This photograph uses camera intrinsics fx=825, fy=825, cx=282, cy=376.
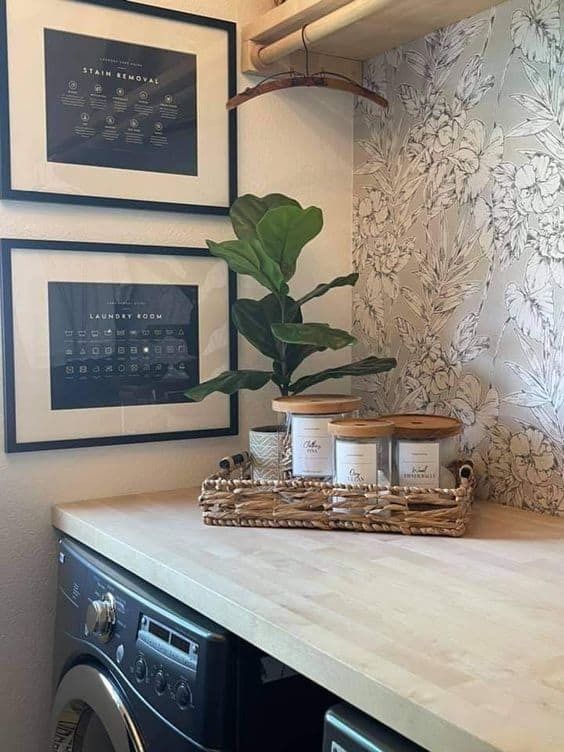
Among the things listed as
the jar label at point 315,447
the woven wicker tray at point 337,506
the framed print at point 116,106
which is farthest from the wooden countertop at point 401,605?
the framed print at point 116,106

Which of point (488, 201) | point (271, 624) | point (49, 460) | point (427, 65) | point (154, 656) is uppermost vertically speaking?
point (427, 65)

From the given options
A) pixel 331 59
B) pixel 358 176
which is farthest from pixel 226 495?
pixel 331 59

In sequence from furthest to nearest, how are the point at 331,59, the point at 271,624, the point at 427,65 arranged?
the point at 331,59
the point at 427,65
the point at 271,624

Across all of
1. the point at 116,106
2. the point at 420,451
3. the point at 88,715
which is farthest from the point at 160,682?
the point at 116,106

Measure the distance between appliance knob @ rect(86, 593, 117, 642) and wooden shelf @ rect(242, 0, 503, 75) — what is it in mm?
1086

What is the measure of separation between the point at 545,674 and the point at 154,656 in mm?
581

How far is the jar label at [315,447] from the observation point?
4.81 feet

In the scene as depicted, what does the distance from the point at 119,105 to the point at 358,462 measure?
851 millimetres

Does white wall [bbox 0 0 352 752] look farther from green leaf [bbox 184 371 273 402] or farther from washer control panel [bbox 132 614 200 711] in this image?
washer control panel [bbox 132 614 200 711]

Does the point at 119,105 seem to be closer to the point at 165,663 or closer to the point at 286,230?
the point at 286,230

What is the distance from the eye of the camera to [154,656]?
1175 mm

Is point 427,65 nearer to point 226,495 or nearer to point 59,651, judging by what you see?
point 226,495

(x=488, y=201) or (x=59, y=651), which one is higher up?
(x=488, y=201)

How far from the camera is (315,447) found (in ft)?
4.81
